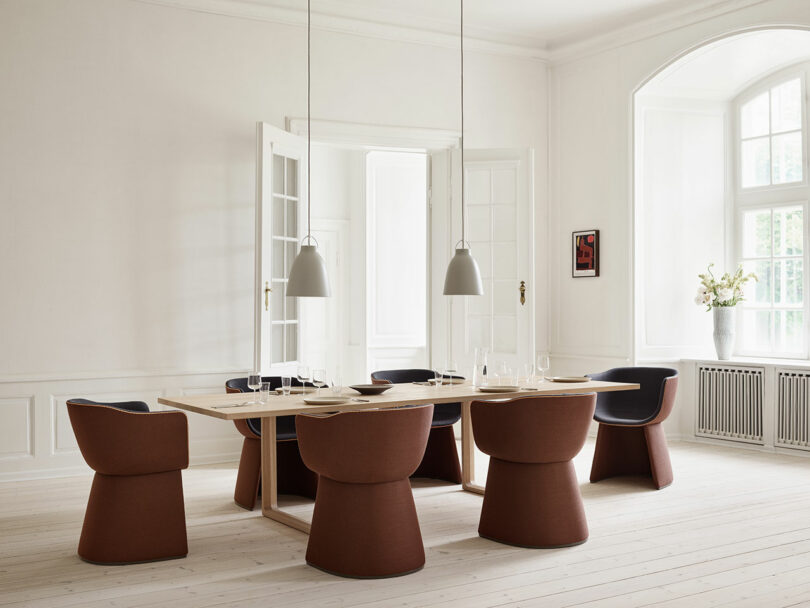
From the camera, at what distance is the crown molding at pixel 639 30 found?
6684 mm

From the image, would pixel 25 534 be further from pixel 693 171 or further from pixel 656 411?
pixel 693 171

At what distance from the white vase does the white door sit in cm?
158

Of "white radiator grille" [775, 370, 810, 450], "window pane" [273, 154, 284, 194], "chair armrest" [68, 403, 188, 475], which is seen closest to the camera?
"chair armrest" [68, 403, 188, 475]

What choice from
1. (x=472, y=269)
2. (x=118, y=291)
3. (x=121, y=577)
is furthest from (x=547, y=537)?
(x=118, y=291)

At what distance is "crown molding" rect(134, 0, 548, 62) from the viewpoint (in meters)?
6.62

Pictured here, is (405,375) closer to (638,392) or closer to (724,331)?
(638,392)

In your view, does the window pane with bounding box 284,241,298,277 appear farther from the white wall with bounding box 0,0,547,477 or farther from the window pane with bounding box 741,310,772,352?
the window pane with bounding box 741,310,772,352

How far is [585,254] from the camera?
7836 millimetres

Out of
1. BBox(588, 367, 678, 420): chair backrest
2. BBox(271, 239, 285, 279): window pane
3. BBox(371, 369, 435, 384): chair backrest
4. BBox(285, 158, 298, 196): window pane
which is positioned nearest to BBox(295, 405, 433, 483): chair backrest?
BBox(371, 369, 435, 384): chair backrest

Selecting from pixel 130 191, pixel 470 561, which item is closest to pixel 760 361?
pixel 470 561

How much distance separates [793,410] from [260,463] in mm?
4260

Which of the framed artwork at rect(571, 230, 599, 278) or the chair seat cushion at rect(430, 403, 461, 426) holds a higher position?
the framed artwork at rect(571, 230, 599, 278)

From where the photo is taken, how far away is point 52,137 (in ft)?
20.0

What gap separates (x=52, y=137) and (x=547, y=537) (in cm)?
439
